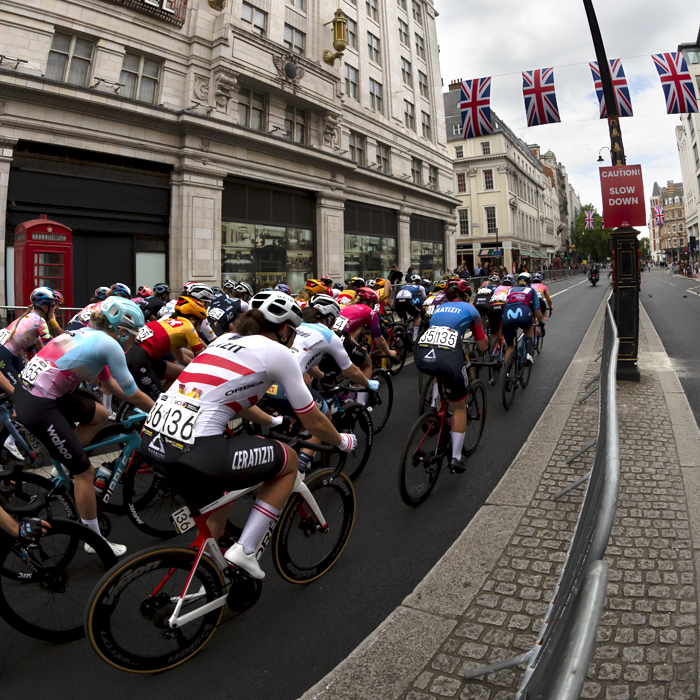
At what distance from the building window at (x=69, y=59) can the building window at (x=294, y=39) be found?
9569 millimetres

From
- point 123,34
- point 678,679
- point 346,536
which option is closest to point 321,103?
point 123,34

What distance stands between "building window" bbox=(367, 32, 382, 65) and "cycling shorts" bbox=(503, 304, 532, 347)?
27.0 meters

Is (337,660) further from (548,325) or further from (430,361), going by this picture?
(548,325)

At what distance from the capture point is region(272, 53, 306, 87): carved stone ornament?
21.4 m

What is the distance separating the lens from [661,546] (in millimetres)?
3639

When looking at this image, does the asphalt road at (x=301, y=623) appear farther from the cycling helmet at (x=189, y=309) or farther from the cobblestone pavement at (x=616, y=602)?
the cycling helmet at (x=189, y=309)

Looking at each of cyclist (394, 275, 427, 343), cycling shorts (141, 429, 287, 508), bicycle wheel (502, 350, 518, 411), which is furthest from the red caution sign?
cycling shorts (141, 429, 287, 508)

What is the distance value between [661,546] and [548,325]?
1559cm

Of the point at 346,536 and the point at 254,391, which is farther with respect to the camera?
the point at 346,536

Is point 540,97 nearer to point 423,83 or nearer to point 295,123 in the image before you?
point 295,123

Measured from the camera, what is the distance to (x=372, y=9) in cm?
3038

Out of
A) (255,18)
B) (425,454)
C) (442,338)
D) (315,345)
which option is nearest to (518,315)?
(442,338)

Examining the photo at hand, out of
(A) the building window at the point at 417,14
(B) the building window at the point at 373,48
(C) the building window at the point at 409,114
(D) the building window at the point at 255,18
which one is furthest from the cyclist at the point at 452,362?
(A) the building window at the point at 417,14

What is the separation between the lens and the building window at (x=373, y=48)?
29.8 metres
